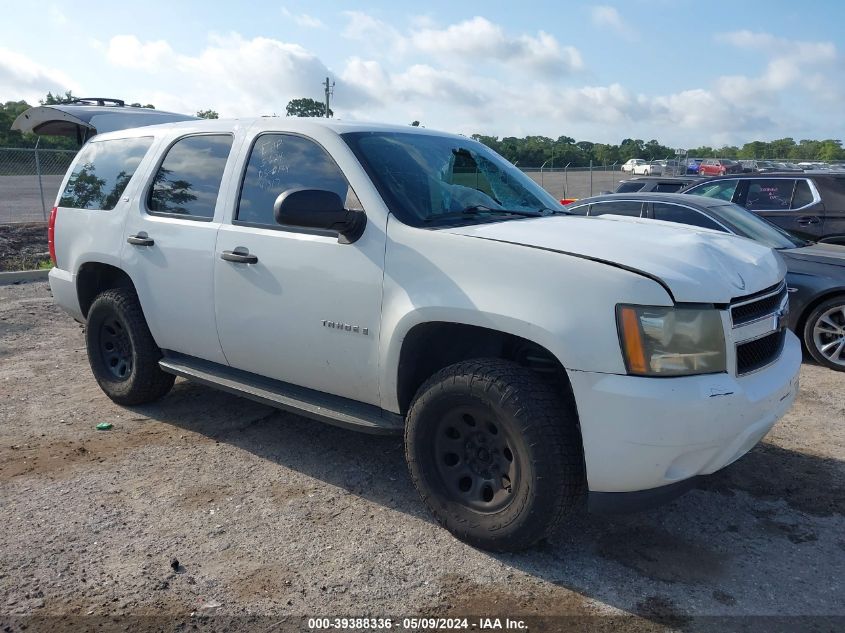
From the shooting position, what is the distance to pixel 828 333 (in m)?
6.49

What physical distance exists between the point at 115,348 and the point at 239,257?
1754 mm

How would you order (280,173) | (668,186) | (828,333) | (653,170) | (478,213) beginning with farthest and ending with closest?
(653,170), (668,186), (828,333), (280,173), (478,213)

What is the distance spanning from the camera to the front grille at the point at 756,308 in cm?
315

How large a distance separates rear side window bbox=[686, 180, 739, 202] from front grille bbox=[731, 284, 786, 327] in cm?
635

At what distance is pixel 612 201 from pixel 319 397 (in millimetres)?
5304

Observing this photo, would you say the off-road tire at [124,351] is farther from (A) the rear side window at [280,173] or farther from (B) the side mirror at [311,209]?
(B) the side mirror at [311,209]

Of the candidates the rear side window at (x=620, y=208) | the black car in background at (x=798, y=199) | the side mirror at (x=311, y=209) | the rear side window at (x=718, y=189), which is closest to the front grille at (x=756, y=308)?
the side mirror at (x=311, y=209)

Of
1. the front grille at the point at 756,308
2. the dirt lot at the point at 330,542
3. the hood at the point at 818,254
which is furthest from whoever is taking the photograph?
the hood at the point at 818,254

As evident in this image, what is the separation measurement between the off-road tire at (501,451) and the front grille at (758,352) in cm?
73

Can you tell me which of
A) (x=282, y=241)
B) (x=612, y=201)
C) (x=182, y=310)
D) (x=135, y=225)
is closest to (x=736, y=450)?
(x=282, y=241)

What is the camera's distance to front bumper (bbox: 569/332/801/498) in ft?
9.39

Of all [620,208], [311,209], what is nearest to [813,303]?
[620,208]

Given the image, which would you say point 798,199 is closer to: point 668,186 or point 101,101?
point 668,186

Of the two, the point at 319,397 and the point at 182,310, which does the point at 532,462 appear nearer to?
the point at 319,397
